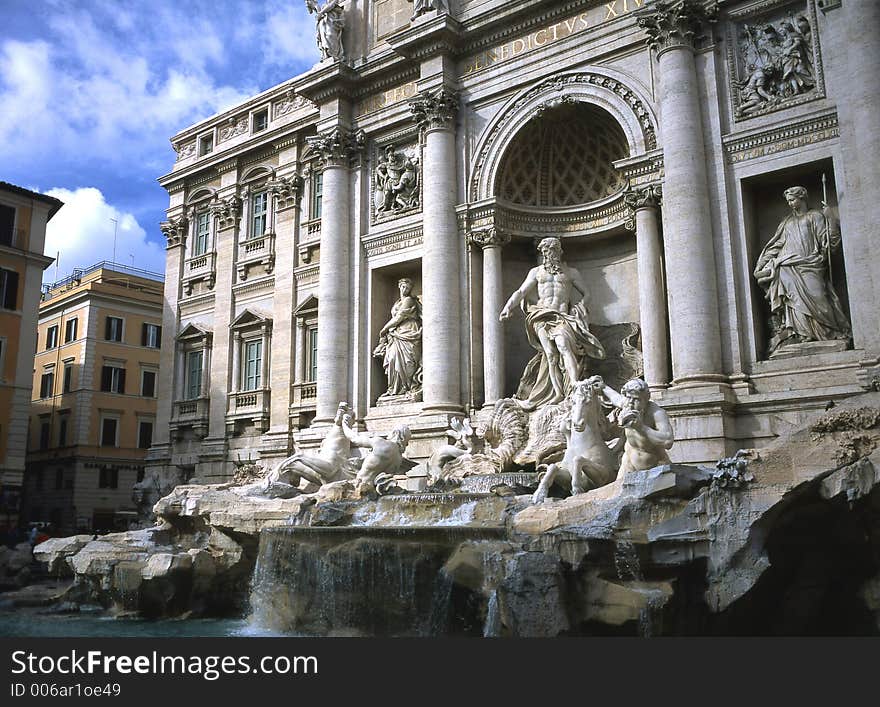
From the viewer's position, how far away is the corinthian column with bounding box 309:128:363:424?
22.0 meters

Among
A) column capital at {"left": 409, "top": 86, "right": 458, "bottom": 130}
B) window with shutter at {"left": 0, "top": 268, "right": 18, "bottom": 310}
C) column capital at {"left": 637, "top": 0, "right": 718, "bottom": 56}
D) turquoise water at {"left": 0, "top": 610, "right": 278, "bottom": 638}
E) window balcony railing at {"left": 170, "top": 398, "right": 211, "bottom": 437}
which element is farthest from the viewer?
window with shutter at {"left": 0, "top": 268, "right": 18, "bottom": 310}

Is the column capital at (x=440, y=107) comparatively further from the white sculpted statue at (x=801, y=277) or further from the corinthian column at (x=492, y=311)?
the white sculpted statue at (x=801, y=277)

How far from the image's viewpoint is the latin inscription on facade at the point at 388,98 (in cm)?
2250

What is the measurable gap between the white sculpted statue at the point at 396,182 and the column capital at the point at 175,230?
378 inches

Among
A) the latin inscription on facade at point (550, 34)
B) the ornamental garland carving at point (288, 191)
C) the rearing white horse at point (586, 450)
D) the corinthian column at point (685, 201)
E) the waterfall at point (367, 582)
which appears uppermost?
the latin inscription on facade at point (550, 34)

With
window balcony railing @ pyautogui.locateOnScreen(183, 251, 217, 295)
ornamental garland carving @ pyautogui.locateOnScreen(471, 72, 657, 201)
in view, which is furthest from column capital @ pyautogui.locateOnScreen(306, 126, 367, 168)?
window balcony railing @ pyautogui.locateOnScreen(183, 251, 217, 295)

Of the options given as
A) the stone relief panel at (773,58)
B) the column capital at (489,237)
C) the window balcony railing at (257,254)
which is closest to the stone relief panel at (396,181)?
the column capital at (489,237)

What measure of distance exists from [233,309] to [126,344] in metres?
18.8

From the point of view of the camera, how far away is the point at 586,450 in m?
13.8

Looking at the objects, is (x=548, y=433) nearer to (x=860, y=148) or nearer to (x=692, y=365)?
(x=692, y=365)

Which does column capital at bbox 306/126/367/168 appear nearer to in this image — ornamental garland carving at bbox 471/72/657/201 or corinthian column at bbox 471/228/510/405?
ornamental garland carving at bbox 471/72/657/201

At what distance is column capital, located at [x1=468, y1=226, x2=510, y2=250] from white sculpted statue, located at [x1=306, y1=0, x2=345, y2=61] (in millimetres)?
7084

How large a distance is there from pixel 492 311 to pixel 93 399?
2821 centimetres

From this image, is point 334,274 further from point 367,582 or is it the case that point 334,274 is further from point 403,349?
point 367,582
